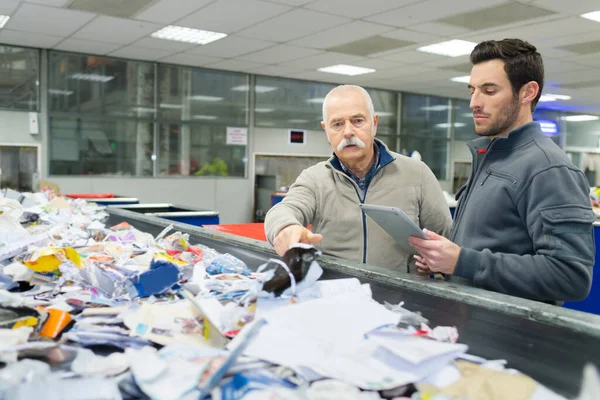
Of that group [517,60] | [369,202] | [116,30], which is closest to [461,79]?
[116,30]

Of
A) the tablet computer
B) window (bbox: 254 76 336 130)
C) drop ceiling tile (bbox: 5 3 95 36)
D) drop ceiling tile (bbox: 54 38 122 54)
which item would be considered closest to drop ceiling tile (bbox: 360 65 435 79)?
window (bbox: 254 76 336 130)

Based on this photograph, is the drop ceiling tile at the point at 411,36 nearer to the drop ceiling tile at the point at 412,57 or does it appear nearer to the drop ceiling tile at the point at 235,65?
the drop ceiling tile at the point at 412,57

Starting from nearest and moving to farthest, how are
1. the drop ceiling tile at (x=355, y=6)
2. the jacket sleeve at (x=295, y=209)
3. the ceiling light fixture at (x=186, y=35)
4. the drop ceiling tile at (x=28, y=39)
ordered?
the jacket sleeve at (x=295, y=209)
the drop ceiling tile at (x=355, y=6)
the ceiling light fixture at (x=186, y=35)
the drop ceiling tile at (x=28, y=39)

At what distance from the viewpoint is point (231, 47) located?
251 inches

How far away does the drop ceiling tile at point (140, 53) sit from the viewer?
6605 mm

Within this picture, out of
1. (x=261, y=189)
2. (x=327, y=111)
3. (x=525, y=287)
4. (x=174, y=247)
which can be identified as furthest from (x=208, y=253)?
(x=261, y=189)

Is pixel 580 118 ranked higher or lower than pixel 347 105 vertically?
higher

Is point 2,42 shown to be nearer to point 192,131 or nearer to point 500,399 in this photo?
point 192,131

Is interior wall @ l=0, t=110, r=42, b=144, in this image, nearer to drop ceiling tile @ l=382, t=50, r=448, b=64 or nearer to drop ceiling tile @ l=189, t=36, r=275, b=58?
drop ceiling tile @ l=189, t=36, r=275, b=58

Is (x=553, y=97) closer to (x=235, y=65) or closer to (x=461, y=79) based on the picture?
(x=461, y=79)

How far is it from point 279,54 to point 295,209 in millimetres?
5273

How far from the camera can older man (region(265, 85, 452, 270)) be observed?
1822mm

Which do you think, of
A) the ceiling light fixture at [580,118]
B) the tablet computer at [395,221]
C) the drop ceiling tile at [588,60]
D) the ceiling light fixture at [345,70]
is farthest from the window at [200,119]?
→ the ceiling light fixture at [580,118]

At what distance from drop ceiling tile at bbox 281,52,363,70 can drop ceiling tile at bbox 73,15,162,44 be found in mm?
2165
